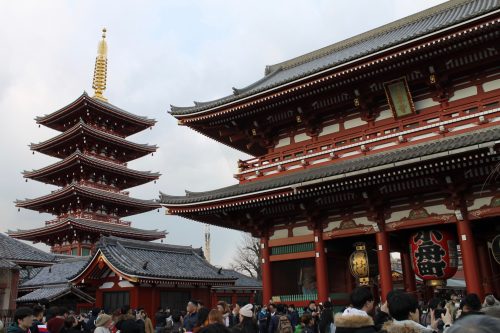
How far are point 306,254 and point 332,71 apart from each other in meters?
6.82

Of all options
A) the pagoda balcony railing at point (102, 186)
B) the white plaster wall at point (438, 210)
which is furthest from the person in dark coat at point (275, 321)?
the pagoda balcony railing at point (102, 186)

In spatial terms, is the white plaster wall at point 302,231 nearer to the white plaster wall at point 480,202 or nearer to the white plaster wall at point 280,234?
the white plaster wall at point 280,234

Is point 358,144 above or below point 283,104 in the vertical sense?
below

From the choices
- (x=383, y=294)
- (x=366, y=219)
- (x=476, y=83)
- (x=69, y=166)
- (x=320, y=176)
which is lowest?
(x=383, y=294)

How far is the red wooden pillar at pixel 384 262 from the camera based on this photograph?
14.3 metres

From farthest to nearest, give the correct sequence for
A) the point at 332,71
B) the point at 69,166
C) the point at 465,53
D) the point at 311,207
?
1. the point at 69,166
2. the point at 311,207
3. the point at 332,71
4. the point at 465,53

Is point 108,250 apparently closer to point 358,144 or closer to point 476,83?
point 358,144

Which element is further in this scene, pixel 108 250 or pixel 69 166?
pixel 69 166

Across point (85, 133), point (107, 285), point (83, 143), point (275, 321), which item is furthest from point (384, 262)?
point (83, 143)

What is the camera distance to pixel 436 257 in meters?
13.9

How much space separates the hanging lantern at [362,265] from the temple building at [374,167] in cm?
4

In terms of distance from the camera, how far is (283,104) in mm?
Answer: 16859

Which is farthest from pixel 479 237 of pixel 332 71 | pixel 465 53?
pixel 332 71

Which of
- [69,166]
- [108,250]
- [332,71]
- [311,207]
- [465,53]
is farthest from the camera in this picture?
[69,166]
